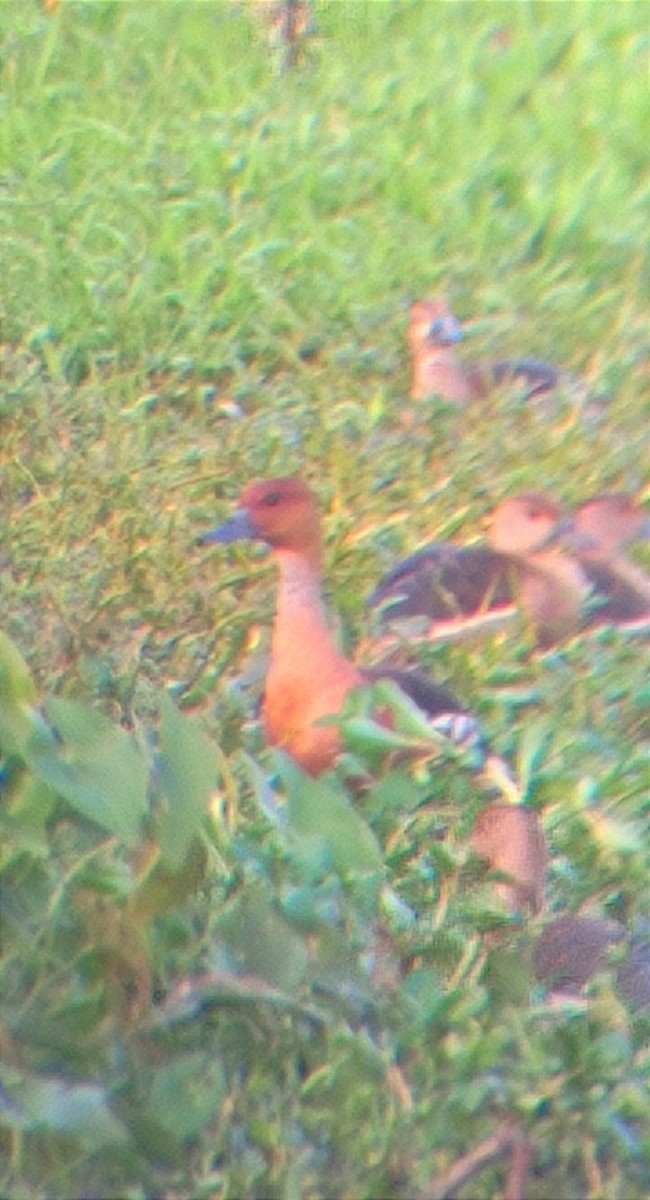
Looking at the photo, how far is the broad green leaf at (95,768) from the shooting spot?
1.88m

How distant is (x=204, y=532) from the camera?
→ 4.38 metres

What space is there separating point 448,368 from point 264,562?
0.90 metres

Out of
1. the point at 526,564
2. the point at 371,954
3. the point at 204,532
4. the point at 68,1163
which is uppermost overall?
the point at 204,532

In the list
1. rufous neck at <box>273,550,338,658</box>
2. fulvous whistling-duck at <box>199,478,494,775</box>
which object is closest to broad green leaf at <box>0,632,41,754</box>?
fulvous whistling-duck at <box>199,478,494,775</box>

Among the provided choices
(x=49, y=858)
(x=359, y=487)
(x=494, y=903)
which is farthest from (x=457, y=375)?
(x=49, y=858)

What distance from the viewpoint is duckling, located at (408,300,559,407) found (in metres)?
5.07

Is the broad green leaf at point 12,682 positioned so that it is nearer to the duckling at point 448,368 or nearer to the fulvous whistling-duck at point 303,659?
the fulvous whistling-duck at point 303,659

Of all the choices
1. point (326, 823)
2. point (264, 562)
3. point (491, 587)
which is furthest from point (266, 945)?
point (264, 562)

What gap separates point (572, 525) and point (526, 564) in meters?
0.28

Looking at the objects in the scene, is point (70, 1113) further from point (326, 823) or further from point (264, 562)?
point (264, 562)

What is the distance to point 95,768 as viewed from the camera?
75.2 inches

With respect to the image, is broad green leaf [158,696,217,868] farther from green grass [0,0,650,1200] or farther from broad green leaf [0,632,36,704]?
broad green leaf [0,632,36,704]

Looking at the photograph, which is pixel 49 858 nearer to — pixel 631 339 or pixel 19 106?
pixel 631 339

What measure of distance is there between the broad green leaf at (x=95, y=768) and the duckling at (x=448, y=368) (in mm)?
3172
